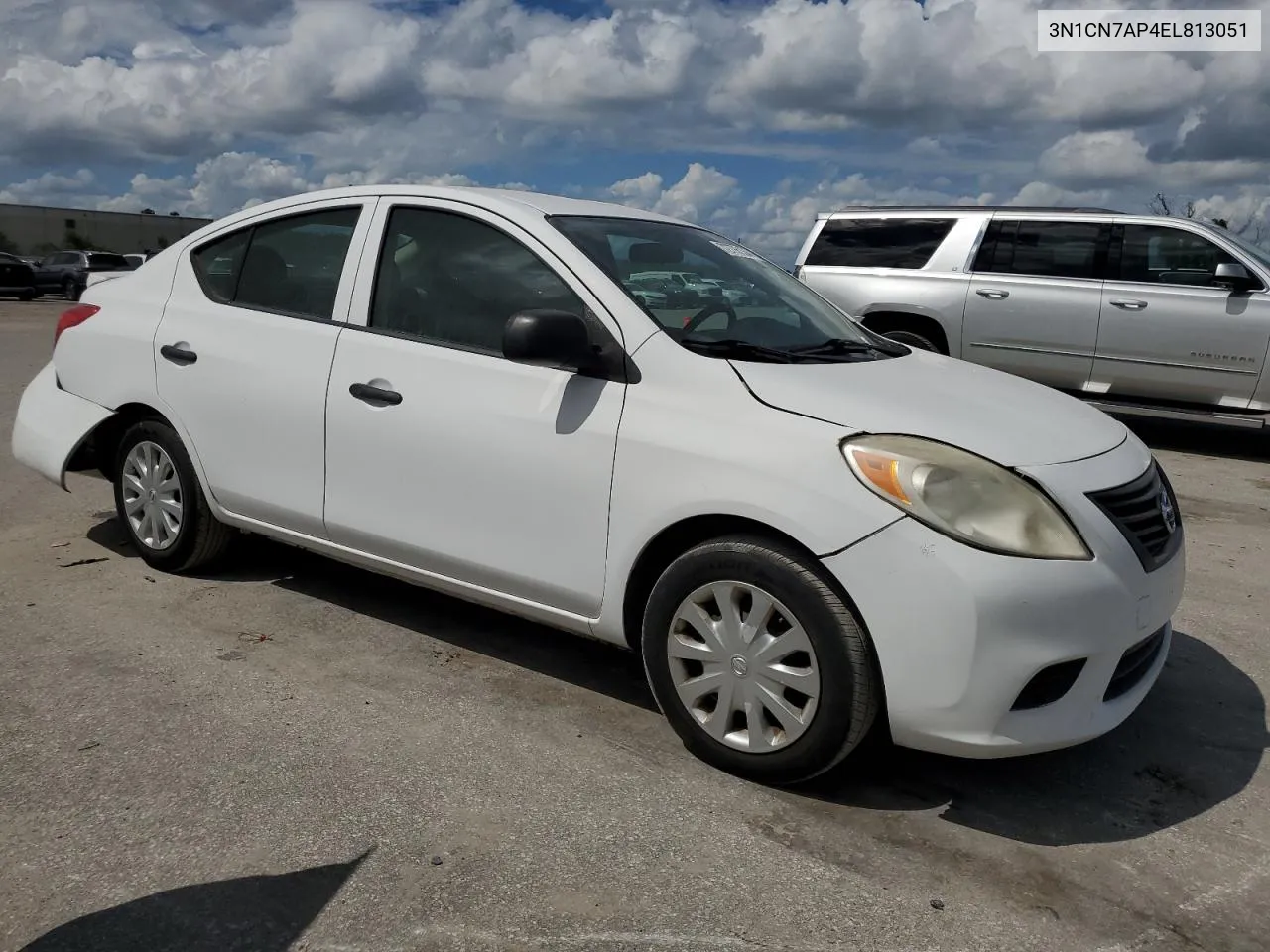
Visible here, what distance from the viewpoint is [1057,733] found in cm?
304

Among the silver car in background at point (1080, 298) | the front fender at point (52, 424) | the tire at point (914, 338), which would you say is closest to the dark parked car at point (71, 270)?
the silver car in background at point (1080, 298)

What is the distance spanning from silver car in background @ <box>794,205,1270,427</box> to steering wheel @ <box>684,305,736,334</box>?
6476 mm

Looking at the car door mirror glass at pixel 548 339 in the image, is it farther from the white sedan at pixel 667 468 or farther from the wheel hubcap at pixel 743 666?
the wheel hubcap at pixel 743 666

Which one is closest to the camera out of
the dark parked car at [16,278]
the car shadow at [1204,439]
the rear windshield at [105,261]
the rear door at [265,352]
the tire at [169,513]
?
the rear door at [265,352]

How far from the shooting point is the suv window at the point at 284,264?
14.2ft

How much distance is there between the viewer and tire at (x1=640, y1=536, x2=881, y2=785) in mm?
3039

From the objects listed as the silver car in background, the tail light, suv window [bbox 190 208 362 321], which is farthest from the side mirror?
the silver car in background

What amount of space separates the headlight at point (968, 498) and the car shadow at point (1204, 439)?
7.18m

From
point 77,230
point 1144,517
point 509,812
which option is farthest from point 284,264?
point 77,230

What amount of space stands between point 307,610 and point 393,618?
38 centimetres

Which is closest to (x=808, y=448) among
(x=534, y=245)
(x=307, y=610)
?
(x=534, y=245)

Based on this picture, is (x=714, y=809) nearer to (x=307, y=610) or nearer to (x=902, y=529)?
(x=902, y=529)

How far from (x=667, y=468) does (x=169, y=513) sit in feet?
8.58

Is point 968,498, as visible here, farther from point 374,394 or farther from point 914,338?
point 914,338
